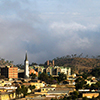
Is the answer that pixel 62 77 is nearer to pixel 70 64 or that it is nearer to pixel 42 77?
pixel 42 77

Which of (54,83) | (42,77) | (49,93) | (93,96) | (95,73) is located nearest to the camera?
(93,96)

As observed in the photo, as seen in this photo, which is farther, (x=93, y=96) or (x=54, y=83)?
(x=54, y=83)

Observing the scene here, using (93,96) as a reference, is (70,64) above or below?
above

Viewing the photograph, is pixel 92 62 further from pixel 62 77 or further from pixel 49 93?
pixel 49 93

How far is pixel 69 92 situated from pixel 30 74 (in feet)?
125

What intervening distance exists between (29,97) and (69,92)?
36.8 feet

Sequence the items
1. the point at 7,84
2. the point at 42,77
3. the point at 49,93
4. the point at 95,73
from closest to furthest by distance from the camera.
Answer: the point at 49,93
the point at 7,84
the point at 42,77
the point at 95,73

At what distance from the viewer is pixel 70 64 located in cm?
19250

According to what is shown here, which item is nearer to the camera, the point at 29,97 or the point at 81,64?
the point at 29,97

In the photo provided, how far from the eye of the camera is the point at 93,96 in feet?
240

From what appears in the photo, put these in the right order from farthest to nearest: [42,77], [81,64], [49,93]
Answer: [81,64] < [42,77] < [49,93]

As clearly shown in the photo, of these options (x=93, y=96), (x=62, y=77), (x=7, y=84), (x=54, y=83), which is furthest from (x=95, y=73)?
(x=93, y=96)

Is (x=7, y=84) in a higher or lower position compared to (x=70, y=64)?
lower

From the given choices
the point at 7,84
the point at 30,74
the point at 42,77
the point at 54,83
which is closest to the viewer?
the point at 7,84
